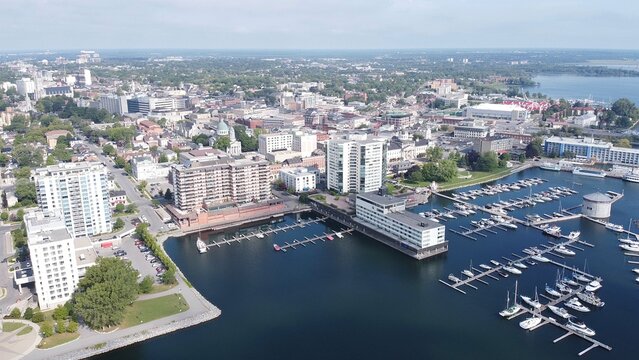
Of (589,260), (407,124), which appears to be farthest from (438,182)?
(407,124)

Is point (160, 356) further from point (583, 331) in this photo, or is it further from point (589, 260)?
point (589, 260)

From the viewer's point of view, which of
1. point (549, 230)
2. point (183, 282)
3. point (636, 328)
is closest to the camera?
point (636, 328)

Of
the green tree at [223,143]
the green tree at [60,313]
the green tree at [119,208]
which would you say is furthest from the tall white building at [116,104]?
the green tree at [60,313]

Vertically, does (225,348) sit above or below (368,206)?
below

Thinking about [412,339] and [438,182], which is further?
[438,182]

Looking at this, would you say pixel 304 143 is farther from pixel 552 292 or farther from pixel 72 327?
pixel 72 327

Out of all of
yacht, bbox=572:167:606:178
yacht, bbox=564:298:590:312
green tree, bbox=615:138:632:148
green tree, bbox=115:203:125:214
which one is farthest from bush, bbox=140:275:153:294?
green tree, bbox=615:138:632:148
